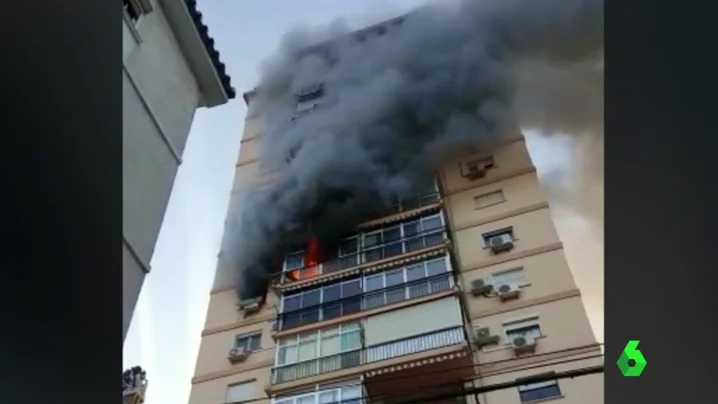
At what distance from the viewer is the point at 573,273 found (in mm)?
2566

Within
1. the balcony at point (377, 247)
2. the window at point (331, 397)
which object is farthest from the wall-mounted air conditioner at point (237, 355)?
the balcony at point (377, 247)

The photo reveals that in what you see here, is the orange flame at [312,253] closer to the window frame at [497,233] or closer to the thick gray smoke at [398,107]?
the thick gray smoke at [398,107]

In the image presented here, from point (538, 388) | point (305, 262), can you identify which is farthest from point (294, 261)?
point (538, 388)

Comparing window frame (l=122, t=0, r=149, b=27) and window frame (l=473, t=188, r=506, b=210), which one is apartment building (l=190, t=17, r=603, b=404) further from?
window frame (l=122, t=0, r=149, b=27)

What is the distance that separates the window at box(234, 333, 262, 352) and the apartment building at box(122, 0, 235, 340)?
0.45 metres

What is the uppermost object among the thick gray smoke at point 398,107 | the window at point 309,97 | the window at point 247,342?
the window at point 309,97

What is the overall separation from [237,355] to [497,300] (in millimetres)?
1101

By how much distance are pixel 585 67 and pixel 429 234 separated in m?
0.94

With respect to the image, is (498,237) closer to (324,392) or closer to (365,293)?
(365,293)

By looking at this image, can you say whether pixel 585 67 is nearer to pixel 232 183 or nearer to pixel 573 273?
pixel 573 273

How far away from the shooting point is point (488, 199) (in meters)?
3.04

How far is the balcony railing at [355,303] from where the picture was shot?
2969 mm
